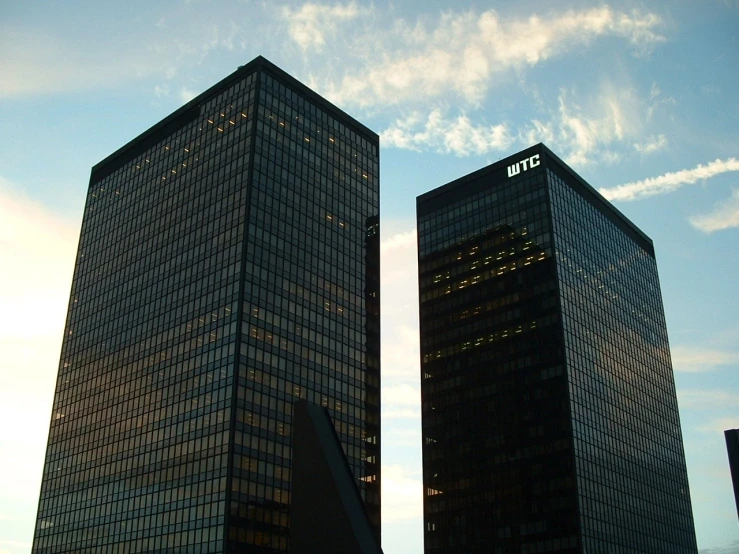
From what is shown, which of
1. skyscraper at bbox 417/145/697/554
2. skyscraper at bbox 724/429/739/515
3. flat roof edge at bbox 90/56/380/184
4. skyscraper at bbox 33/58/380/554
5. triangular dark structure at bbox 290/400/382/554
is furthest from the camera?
skyscraper at bbox 417/145/697/554

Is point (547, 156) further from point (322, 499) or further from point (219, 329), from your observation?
point (322, 499)

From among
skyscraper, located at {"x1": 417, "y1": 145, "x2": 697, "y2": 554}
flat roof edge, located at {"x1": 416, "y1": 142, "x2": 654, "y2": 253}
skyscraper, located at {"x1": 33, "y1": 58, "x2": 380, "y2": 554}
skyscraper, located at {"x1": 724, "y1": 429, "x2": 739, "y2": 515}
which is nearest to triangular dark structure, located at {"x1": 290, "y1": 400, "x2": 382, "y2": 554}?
skyscraper, located at {"x1": 724, "y1": 429, "x2": 739, "y2": 515}

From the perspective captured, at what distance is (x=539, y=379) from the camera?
151 meters

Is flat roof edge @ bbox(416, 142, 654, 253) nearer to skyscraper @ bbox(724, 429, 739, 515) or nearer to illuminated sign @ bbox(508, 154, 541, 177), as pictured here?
illuminated sign @ bbox(508, 154, 541, 177)

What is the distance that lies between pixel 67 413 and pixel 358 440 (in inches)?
2015

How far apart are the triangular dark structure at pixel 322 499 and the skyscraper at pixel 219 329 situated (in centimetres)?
5584

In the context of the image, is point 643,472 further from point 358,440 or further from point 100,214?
point 100,214

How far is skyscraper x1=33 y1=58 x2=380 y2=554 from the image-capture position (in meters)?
107

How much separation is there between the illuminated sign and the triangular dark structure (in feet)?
417

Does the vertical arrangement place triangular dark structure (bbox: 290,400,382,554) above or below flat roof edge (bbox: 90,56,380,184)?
below

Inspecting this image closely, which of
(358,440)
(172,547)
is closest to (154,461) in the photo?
(172,547)

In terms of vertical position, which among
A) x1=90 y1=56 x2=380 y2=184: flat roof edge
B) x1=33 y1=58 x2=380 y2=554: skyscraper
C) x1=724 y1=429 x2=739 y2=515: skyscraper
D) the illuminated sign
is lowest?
x1=724 y1=429 x2=739 y2=515: skyscraper

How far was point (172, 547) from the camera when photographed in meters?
105

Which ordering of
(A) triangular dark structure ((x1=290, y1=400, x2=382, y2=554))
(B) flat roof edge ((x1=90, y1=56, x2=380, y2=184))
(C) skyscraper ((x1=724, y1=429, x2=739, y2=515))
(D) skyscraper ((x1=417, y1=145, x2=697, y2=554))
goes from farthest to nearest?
(D) skyscraper ((x1=417, y1=145, x2=697, y2=554)) → (B) flat roof edge ((x1=90, y1=56, x2=380, y2=184)) → (A) triangular dark structure ((x1=290, y1=400, x2=382, y2=554)) → (C) skyscraper ((x1=724, y1=429, x2=739, y2=515))
